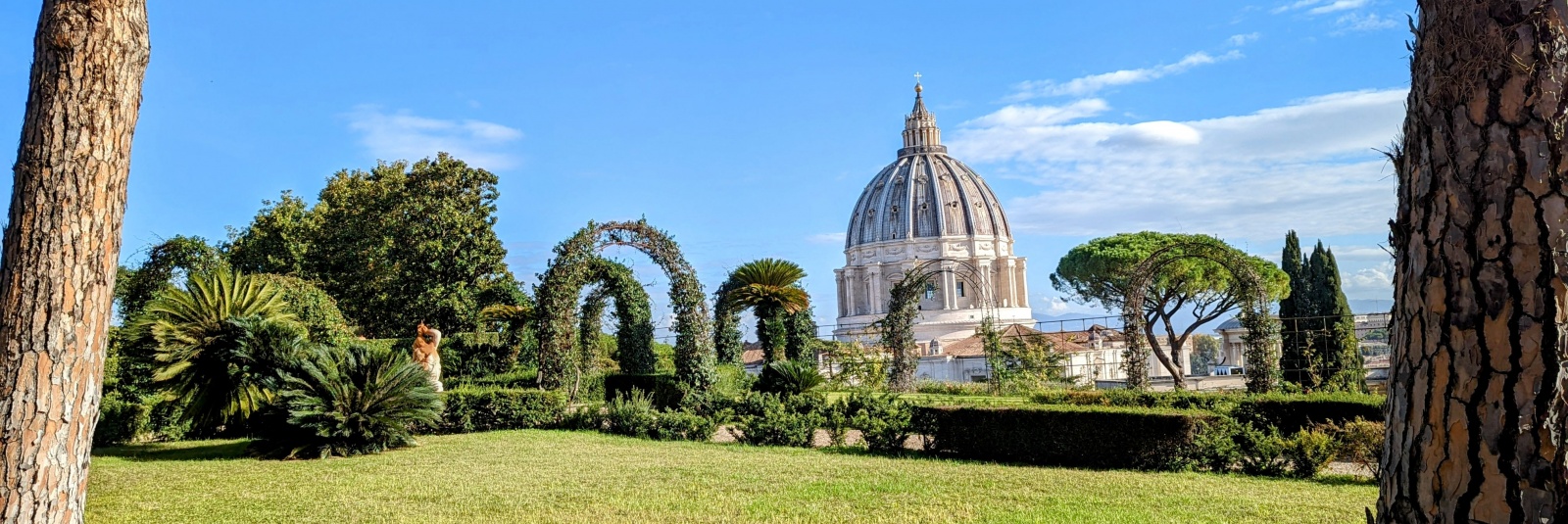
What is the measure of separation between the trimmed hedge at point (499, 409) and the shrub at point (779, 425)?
3.20 metres

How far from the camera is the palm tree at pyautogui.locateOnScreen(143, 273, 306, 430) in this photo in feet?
36.3

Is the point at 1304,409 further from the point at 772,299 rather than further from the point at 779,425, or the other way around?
the point at 772,299

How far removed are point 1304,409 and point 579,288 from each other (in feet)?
37.1

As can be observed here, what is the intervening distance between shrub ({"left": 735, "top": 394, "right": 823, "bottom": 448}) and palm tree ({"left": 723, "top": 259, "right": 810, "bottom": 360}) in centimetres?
967

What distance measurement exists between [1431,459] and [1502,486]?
0.14 meters

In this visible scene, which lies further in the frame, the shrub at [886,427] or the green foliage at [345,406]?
the shrub at [886,427]

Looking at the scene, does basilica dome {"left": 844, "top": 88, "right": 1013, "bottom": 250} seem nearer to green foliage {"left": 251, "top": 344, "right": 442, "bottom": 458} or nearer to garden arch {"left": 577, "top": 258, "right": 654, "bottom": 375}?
garden arch {"left": 577, "top": 258, "right": 654, "bottom": 375}

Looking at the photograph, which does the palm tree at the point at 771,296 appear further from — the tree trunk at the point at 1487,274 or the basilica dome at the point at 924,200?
the basilica dome at the point at 924,200

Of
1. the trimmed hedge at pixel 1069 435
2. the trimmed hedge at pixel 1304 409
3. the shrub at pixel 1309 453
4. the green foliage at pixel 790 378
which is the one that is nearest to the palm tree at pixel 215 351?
the green foliage at pixel 790 378

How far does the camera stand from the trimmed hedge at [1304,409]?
10.1 meters

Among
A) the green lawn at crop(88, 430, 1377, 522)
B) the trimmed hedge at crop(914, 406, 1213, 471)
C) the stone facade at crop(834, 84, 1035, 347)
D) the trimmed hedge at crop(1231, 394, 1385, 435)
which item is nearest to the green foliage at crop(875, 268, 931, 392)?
the trimmed hedge at crop(1231, 394, 1385, 435)

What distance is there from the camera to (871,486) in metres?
7.77

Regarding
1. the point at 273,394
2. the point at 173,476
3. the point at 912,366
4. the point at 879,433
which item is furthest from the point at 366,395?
the point at 912,366

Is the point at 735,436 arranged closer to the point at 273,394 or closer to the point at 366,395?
the point at 366,395
